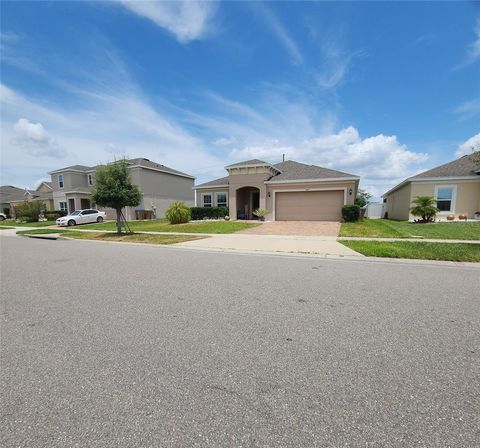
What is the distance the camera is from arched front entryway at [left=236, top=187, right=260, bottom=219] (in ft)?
77.6

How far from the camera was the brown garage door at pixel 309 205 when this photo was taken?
2039 cm

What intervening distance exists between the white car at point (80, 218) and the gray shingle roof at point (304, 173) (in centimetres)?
1866

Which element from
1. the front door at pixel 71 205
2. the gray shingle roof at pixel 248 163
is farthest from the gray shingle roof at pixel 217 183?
the front door at pixel 71 205

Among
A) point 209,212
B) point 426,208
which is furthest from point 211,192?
point 426,208

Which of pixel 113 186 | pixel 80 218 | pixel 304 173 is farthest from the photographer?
pixel 80 218

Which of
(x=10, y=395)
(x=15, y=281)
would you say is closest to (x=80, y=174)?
(x=15, y=281)

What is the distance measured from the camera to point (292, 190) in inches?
836

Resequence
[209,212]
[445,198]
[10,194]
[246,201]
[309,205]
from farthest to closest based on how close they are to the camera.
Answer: [10,194] < [246,201] < [209,212] < [309,205] < [445,198]

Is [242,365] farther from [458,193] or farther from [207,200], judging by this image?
[207,200]

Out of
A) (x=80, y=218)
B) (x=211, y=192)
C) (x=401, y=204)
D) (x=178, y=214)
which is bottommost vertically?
(x=80, y=218)

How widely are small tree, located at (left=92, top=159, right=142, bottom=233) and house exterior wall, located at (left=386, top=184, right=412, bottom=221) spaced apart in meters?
19.9

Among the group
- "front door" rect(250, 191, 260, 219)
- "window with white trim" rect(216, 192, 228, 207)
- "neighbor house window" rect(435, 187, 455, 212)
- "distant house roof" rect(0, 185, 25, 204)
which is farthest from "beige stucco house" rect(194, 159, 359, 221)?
"distant house roof" rect(0, 185, 25, 204)

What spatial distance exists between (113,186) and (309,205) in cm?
1421

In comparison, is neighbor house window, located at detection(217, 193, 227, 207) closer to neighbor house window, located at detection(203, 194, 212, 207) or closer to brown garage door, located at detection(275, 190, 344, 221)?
neighbor house window, located at detection(203, 194, 212, 207)
